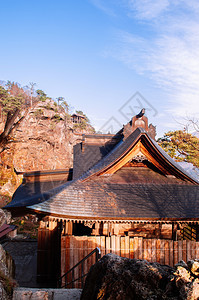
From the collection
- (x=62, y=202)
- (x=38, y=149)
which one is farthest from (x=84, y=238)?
(x=38, y=149)

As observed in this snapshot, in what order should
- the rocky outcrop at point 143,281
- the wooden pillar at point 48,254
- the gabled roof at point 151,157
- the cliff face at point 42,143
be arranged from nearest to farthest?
1. the rocky outcrop at point 143,281
2. the wooden pillar at point 48,254
3. the gabled roof at point 151,157
4. the cliff face at point 42,143

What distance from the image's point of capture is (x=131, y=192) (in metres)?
7.71

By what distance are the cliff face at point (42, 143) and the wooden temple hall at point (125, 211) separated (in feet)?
84.2

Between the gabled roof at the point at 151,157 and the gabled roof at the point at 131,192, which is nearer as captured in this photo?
the gabled roof at the point at 131,192

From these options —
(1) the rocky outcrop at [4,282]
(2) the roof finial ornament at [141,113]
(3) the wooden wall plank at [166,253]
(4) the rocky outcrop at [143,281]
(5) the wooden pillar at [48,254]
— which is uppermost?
(2) the roof finial ornament at [141,113]

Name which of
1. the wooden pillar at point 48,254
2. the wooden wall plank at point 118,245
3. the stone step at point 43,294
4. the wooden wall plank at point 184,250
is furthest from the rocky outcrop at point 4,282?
the wooden wall plank at point 184,250

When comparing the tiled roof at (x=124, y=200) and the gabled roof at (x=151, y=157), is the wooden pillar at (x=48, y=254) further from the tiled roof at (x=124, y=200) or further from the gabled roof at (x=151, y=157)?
the gabled roof at (x=151, y=157)

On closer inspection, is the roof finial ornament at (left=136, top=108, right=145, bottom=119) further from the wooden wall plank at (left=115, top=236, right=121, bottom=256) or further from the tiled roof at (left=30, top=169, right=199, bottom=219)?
the wooden wall plank at (left=115, top=236, right=121, bottom=256)

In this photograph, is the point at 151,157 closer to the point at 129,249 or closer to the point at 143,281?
the point at 129,249

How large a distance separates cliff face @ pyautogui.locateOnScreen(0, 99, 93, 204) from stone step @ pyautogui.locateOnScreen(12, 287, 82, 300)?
2948cm

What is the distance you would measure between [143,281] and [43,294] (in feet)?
7.65

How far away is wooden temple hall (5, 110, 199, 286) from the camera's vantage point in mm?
6035

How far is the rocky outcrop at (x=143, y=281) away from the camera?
2.17 m

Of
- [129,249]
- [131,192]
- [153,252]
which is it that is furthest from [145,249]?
[131,192]
